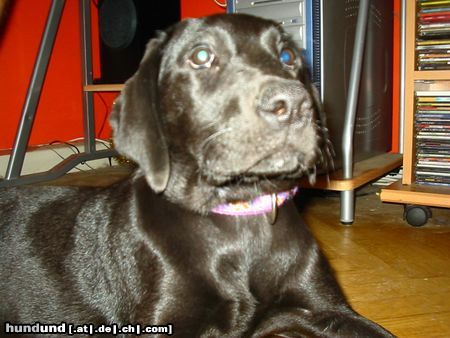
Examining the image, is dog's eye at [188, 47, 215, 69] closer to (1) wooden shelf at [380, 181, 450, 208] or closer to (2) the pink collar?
(2) the pink collar

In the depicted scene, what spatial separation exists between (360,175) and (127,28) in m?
2.37

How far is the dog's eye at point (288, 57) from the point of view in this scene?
5.07 ft

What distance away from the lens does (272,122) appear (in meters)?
1.16

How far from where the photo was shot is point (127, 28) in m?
4.16

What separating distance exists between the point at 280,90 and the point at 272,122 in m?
0.08

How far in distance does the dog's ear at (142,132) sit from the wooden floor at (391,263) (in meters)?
0.90

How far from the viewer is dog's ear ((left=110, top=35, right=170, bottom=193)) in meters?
1.34

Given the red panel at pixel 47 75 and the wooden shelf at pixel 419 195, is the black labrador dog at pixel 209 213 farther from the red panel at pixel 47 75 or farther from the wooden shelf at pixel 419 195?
the red panel at pixel 47 75

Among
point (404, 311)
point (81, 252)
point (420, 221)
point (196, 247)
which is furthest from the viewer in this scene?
point (420, 221)

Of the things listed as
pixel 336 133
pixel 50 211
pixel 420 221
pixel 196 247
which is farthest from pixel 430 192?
pixel 50 211

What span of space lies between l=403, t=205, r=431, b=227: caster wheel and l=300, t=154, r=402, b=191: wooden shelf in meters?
0.27

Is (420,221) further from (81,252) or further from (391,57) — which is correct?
(81,252)

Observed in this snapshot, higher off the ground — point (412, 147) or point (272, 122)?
point (272, 122)

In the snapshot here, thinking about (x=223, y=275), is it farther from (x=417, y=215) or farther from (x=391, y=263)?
(x=417, y=215)
